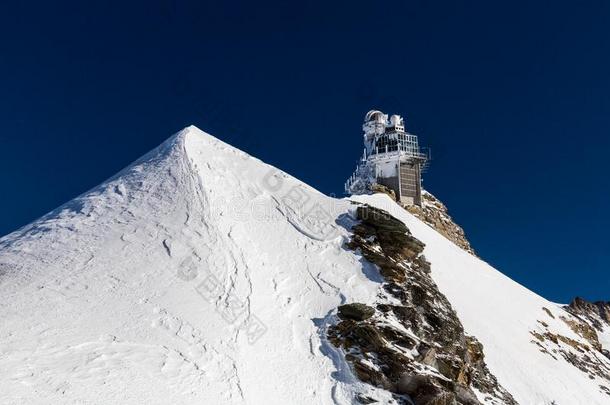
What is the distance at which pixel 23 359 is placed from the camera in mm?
16453

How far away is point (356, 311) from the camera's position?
23.5m

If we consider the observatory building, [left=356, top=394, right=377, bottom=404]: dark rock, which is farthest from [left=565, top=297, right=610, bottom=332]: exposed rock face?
[left=356, top=394, right=377, bottom=404]: dark rock

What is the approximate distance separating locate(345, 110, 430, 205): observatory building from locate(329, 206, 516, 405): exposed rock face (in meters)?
47.9

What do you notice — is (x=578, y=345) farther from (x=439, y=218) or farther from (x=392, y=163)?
(x=392, y=163)

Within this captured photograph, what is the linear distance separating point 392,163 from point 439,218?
10.9 metres

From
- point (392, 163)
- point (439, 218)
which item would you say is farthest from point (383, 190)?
point (439, 218)

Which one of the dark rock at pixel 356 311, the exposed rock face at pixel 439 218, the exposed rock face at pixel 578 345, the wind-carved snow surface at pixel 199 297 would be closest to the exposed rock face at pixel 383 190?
the exposed rock face at pixel 439 218

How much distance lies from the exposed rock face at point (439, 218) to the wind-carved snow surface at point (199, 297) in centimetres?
3630

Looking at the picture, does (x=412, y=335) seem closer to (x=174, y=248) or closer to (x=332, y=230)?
Answer: (x=332, y=230)

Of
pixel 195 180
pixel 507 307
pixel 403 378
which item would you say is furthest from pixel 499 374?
pixel 195 180

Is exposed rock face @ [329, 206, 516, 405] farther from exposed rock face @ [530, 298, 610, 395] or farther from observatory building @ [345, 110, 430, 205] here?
observatory building @ [345, 110, 430, 205]

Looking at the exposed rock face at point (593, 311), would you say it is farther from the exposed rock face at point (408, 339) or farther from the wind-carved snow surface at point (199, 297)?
the exposed rock face at point (408, 339)

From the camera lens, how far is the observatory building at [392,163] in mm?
79562

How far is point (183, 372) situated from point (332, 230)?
15212mm
